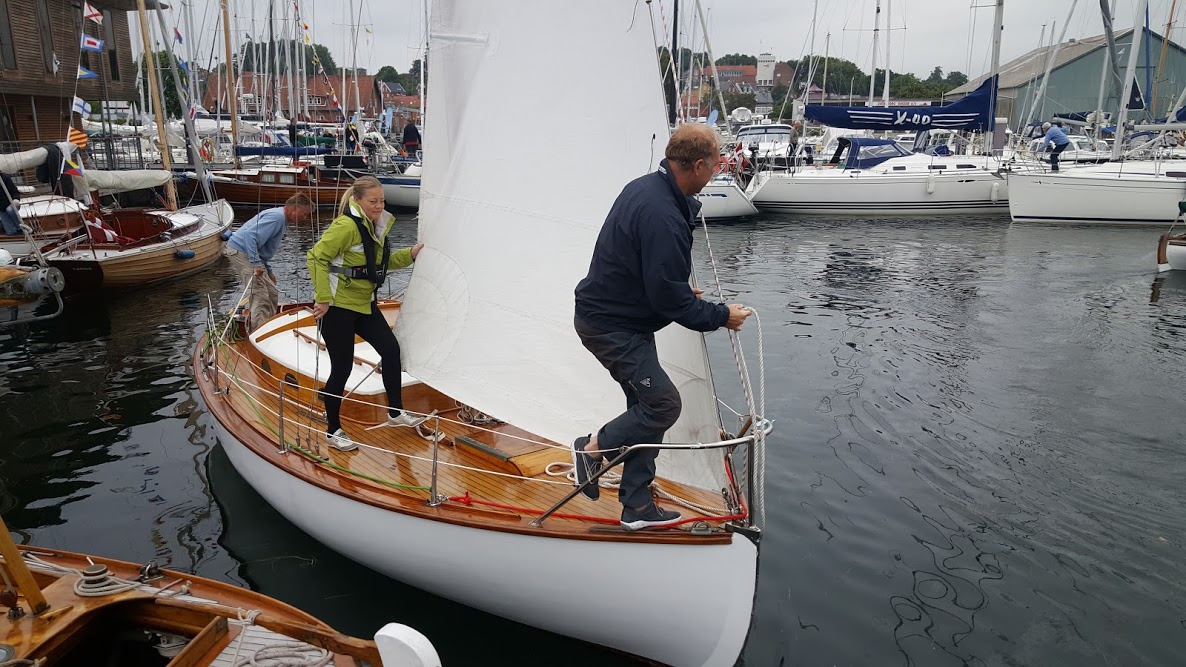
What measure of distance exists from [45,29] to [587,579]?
25258 millimetres

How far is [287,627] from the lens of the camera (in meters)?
3.37

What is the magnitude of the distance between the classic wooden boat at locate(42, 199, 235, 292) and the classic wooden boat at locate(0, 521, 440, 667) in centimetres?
1092

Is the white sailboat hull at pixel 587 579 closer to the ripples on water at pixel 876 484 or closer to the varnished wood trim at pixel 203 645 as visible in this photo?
the ripples on water at pixel 876 484

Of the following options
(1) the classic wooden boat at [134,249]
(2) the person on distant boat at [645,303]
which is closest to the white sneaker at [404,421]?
(2) the person on distant boat at [645,303]

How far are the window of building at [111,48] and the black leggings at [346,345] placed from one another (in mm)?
24717

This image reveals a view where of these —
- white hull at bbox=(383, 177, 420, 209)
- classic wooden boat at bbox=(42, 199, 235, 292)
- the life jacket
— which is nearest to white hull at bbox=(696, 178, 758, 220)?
white hull at bbox=(383, 177, 420, 209)

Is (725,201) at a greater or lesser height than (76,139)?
lesser

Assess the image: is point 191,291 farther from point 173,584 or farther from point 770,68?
point 770,68

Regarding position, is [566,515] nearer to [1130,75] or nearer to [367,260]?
[367,260]

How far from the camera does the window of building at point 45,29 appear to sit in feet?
70.1

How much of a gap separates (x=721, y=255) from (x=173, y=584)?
55.0ft

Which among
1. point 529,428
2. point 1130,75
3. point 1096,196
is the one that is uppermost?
point 1130,75

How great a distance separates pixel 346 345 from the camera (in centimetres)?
529

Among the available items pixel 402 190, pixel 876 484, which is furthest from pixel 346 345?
pixel 402 190
